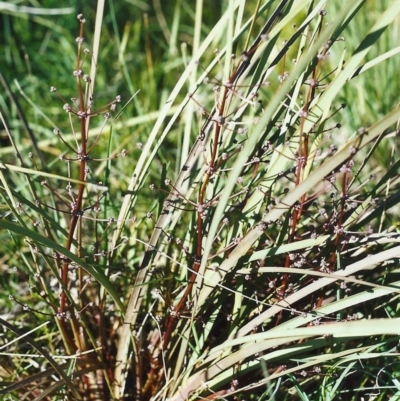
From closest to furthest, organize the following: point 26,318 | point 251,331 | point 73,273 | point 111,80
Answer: point 251,331, point 73,273, point 26,318, point 111,80

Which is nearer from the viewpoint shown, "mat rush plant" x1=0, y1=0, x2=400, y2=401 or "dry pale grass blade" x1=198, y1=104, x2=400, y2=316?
"dry pale grass blade" x1=198, y1=104, x2=400, y2=316

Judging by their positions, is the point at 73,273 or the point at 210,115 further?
the point at 73,273

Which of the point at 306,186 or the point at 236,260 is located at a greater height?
the point at 306,186

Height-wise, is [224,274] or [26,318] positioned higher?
[224,274]

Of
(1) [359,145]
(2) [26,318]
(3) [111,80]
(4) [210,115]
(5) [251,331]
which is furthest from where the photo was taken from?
(3) [111,80]

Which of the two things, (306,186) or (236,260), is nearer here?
(306,186)

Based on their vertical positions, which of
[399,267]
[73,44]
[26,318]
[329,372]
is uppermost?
[73,44]

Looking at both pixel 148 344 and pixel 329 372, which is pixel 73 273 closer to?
pixel 148 344

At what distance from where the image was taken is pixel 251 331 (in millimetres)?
1010

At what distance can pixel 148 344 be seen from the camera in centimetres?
115

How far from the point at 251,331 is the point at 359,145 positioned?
40 centimetres

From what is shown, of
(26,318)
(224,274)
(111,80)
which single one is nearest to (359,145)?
(224,274)

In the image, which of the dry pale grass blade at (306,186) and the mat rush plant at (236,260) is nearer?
the dry pale grass blade at (306,186)

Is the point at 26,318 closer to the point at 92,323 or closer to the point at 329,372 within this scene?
the point at 92,323
